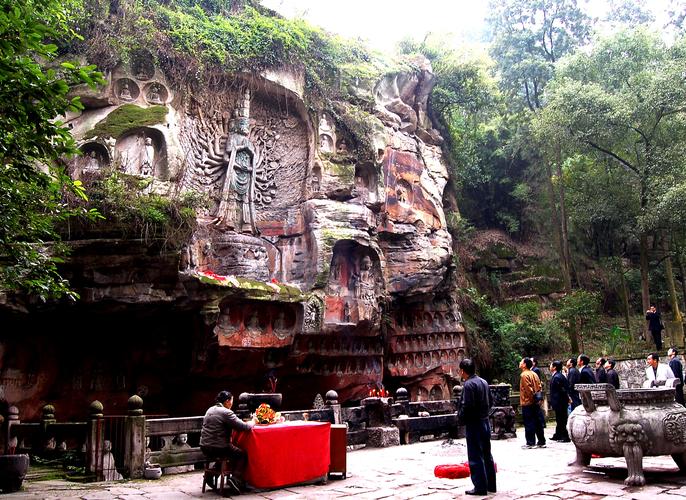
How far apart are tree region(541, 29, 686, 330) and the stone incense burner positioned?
46.9 ft

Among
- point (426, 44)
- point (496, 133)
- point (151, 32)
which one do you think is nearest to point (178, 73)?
point (151, 32)

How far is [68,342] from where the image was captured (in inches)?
514

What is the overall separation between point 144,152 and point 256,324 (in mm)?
4964

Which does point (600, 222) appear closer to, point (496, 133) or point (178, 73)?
point (496, 133)

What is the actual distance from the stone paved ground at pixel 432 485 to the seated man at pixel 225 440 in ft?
0.86

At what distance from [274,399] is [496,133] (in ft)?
75.6

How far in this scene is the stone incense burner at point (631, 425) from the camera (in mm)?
5691

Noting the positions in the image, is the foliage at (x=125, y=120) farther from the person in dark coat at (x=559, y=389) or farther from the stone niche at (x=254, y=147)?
the person in dark coat at (x=559, y=389)

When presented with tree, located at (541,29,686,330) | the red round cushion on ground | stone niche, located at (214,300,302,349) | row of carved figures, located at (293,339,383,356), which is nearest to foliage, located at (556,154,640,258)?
tree, located at (541,29,686,330)

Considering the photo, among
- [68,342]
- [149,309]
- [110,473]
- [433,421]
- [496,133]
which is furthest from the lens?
[496,133]

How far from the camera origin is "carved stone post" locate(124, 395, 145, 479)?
7.58 meters

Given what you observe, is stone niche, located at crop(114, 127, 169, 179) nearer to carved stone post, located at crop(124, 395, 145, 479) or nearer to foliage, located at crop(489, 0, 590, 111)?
carved stone post, located at crop(124, 395, 145, 479)

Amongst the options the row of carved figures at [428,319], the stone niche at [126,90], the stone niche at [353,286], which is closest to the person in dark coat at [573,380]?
the stone niche at [353,286]

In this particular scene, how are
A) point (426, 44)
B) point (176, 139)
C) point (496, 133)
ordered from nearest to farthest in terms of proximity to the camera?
point (176, 139) → point (426, 44) → point (496, 133)
